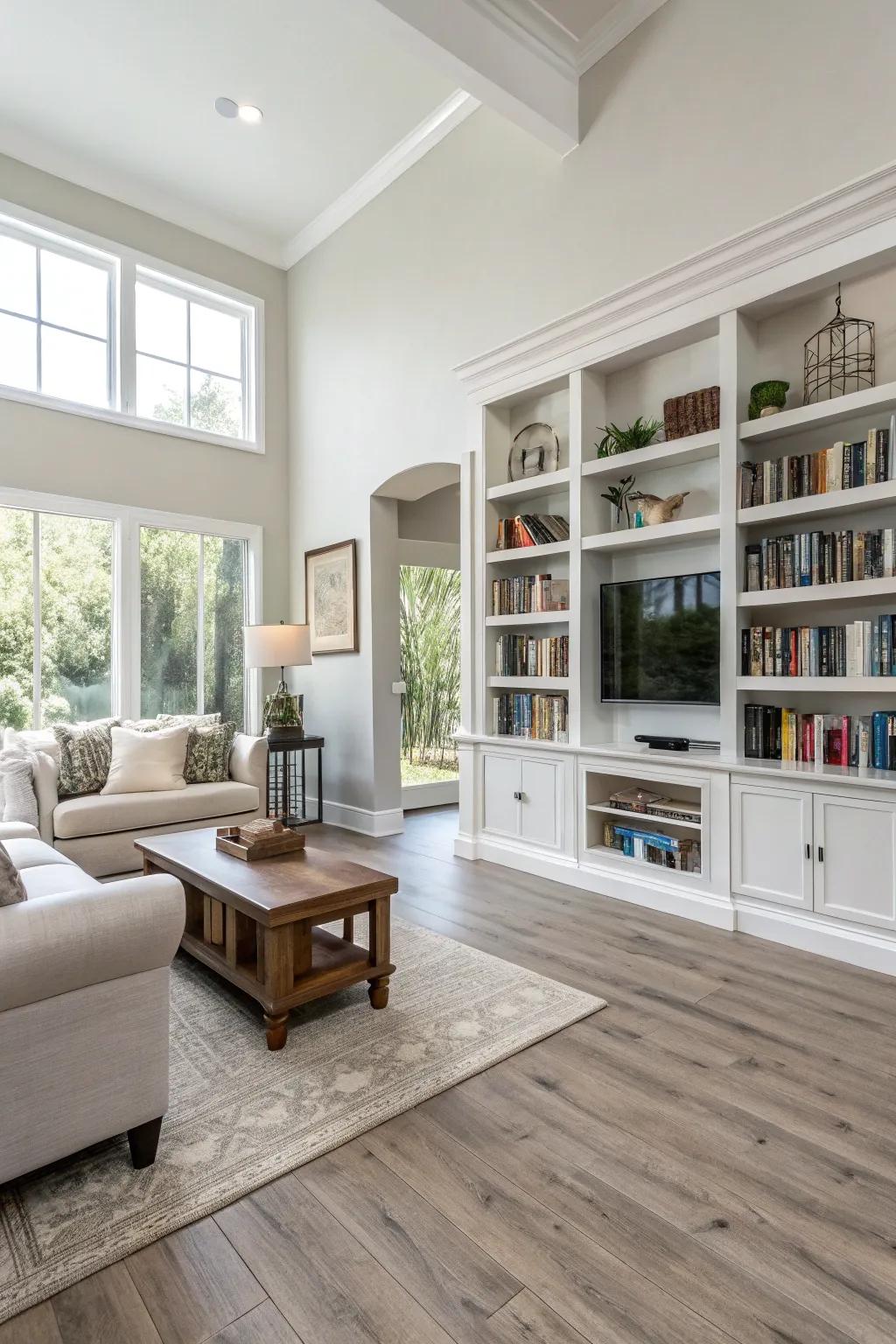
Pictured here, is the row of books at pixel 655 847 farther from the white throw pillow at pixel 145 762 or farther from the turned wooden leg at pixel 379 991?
the white throw pillow at pixel 145 762

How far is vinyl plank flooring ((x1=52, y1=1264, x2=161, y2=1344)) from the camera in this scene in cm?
129

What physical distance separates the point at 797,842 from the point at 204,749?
3359mm

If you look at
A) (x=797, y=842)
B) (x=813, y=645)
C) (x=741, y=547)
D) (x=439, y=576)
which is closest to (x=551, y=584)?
(x=741, y=547)

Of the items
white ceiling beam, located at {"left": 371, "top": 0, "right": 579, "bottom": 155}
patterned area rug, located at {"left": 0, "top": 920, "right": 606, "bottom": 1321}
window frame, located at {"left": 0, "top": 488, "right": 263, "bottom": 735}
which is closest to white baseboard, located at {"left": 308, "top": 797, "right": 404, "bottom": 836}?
window frame, located at {"left": 0, "top": 488, "right": 263, "bottom": 735}

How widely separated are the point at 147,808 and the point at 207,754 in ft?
1.88

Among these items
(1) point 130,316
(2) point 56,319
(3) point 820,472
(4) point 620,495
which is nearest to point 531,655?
(4) point 620,495

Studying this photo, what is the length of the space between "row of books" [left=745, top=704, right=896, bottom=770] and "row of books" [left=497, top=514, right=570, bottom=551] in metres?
1.43

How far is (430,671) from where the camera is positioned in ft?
21.1

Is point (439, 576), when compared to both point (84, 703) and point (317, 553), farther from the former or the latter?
point (84, 703)

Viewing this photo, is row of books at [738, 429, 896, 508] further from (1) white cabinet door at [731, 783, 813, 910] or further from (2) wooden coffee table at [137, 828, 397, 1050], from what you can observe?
(2) wooden coffee table at [137, 828, 397, 1050]

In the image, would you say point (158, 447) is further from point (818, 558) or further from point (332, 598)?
point (818, 558)

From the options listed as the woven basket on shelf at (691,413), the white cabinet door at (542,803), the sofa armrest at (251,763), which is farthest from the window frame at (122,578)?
the woven basket on shelf at (691,413)

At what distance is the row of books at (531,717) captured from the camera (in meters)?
4.10

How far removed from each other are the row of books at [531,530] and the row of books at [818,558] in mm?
1109
